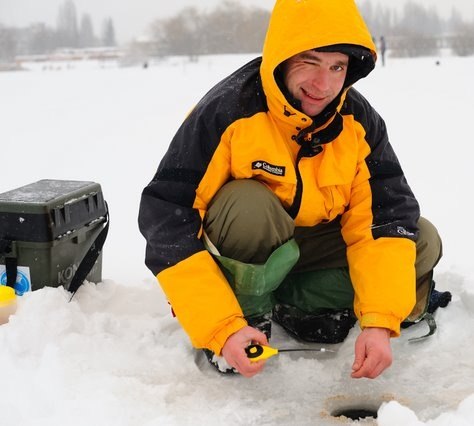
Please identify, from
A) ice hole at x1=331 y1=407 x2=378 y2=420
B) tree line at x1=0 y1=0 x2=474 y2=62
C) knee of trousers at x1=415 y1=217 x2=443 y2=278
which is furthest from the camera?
tree line at x1=0 y1=0 x2=474 y2=62

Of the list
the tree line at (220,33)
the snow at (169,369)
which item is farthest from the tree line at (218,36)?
the snow at (169,369)

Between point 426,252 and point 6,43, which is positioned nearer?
point 426,252

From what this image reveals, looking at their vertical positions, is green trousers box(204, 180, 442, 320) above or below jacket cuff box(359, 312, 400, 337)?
above

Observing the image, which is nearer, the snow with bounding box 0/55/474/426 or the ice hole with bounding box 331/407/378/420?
the snow with bounding box 0/55/474/426

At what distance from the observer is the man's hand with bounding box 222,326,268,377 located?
5.11 feet

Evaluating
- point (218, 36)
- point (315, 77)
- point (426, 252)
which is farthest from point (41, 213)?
point (218, 36)

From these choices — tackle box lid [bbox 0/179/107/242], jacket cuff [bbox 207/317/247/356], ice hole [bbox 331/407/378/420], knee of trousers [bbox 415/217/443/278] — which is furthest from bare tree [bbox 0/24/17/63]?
ice hole [bbox 331/407/378/420]

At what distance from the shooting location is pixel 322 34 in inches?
63.4

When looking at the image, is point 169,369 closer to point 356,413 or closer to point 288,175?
point 356,413

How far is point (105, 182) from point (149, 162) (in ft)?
2.96

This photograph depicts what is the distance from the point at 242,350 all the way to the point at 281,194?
48cm

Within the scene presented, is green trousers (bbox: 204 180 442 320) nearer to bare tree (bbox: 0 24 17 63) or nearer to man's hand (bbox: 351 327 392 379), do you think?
man's hand (bbox: 351 327 392 379)

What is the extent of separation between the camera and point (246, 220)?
1.73 meters

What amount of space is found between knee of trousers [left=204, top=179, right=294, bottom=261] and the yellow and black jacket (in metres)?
0.05
